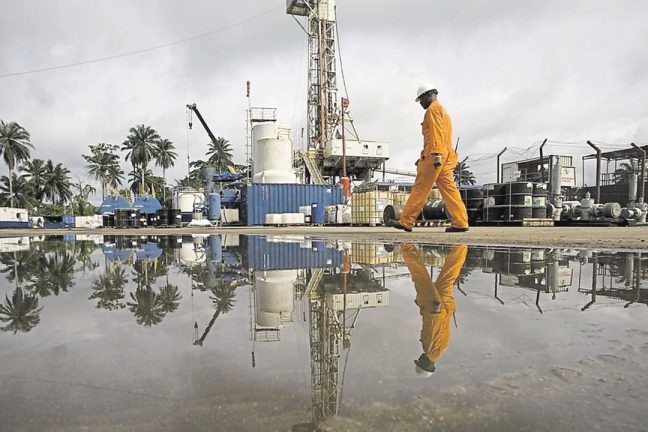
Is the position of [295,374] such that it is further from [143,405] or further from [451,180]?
[451,180]

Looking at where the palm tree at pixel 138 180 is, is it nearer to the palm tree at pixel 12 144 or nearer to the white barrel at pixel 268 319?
the palm tree at pixel 12 144

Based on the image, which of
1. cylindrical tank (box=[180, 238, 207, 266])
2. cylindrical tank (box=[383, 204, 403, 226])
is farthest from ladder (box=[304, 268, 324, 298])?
cylindrical tank (box=[383, 204, 403, 226])

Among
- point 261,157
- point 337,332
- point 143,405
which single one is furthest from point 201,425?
point 261,157

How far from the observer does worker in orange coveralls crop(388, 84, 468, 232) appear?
583 centimetres

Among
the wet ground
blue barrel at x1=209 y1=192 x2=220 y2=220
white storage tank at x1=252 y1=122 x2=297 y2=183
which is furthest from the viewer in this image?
white storage tank at x1=252 y1=122 x2=297 y2=183

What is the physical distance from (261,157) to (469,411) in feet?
103

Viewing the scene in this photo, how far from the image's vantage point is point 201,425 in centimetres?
77

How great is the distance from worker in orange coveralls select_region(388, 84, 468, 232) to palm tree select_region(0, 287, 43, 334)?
505 cm

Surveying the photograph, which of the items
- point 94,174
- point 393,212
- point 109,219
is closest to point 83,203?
point 94,174

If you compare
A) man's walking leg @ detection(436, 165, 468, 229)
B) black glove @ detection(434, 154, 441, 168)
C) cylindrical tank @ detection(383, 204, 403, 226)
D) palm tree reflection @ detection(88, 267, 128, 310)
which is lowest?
palm tree reflection @ detection(88, 267, 128, 310)

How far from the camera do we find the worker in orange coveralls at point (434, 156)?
5828 mm

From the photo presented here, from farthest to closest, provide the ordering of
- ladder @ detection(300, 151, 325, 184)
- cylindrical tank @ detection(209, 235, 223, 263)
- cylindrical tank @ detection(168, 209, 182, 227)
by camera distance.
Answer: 1. ladder @ detection(300, 151, 325, 184)
2. cylindrical tank @ detection(168, 209, 182, 227)
3. cylindrical tank @ detection(209, 235, 223, 263)

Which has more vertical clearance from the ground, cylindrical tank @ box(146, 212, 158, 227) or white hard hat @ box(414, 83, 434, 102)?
white hard hat @ box(414, 83, 434, 102)

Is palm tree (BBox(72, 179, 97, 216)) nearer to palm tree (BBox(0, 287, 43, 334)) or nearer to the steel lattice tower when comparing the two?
the steel lattice tower
